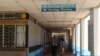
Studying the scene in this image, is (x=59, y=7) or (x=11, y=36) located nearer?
(x=59, y=7)

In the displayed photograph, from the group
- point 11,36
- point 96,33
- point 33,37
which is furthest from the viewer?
point 33,37

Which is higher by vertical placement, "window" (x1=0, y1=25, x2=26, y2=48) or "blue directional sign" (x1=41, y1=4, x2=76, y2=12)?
"blue directional sign" (x1=41, y1=4, x2=76, y2=12)

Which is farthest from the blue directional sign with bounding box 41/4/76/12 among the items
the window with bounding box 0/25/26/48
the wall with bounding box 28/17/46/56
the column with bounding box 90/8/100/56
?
the wall with bounding box 28/17/46/56

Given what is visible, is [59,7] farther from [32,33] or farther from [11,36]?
[32,33]

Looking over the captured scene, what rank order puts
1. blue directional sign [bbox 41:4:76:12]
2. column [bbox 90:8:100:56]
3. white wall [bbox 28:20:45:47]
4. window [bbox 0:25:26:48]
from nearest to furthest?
blue directional sign [bbox 41:4:76:12]
column [bbox 90:8:100:56]
window [bbox 0:25:26:48]
white wall [bbox 28:20:45:47]

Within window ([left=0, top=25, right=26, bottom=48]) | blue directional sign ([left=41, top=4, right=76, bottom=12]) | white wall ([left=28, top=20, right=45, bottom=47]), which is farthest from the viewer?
white wall ([left=28, top=20, right=45, bottom=47])

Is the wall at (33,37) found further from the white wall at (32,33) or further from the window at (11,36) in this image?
the window at (11,36)

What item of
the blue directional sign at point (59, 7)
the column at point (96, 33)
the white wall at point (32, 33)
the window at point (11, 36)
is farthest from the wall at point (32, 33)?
the column at point (96, 33)

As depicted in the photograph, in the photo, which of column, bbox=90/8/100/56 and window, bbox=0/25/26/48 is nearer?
column, bbox=90/8/100/56

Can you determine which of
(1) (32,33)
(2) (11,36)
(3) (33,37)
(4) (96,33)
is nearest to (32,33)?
(1) (32,33)

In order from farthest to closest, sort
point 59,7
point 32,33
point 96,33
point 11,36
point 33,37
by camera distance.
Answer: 1. point 33,37
2. point 32,33
3. point 11,36
4. point 96,33
5. point 59,7

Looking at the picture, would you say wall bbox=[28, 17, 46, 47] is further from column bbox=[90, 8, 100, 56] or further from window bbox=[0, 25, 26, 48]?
column bbox=[90, 8, 100, 56]

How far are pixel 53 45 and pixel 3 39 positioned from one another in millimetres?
3247

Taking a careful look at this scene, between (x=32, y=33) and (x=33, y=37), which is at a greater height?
(x=32, y=33)
